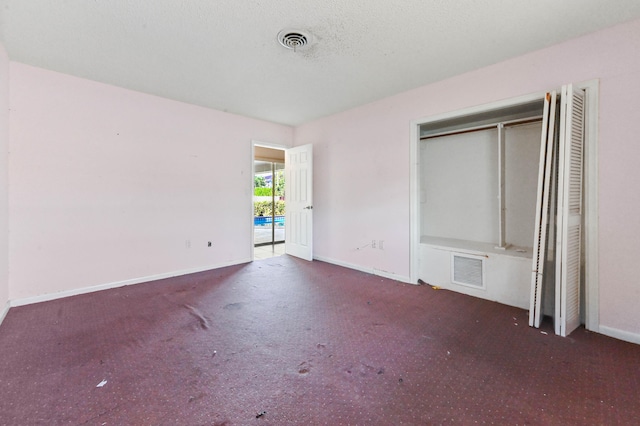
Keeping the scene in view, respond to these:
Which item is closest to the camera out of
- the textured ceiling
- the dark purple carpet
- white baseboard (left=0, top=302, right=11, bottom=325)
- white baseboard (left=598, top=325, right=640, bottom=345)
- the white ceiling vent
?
the dark purple carpet

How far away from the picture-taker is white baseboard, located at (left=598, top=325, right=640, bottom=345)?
2.28 m

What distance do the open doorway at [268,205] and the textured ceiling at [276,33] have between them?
2266 millimetres

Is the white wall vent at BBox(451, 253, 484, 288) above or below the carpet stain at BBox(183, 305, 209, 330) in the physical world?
above

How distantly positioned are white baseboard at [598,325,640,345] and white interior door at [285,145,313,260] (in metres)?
3.70

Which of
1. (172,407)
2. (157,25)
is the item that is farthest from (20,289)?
(157,25)

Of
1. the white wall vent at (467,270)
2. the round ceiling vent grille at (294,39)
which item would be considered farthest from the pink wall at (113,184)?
the white wall vent at (467,270)

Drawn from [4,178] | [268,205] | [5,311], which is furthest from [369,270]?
[268,205]

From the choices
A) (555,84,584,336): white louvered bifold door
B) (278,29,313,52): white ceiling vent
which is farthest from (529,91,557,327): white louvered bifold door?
(278,29,313,52): white ceiling vent

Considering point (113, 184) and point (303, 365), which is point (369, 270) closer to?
point (303, 365)

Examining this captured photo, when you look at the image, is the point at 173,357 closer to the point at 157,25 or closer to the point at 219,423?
the point at 219,423

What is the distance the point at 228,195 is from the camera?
4.72 meters

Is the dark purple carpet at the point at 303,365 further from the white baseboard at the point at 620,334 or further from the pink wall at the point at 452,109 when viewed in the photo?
the pink wall at the point at 452,109

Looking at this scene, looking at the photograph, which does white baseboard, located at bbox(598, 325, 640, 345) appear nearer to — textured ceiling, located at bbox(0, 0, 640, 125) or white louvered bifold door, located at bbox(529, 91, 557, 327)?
white louvered bifold door, located at bbox(529, 91, 557, 327)

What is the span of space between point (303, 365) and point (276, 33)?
8.61ft
